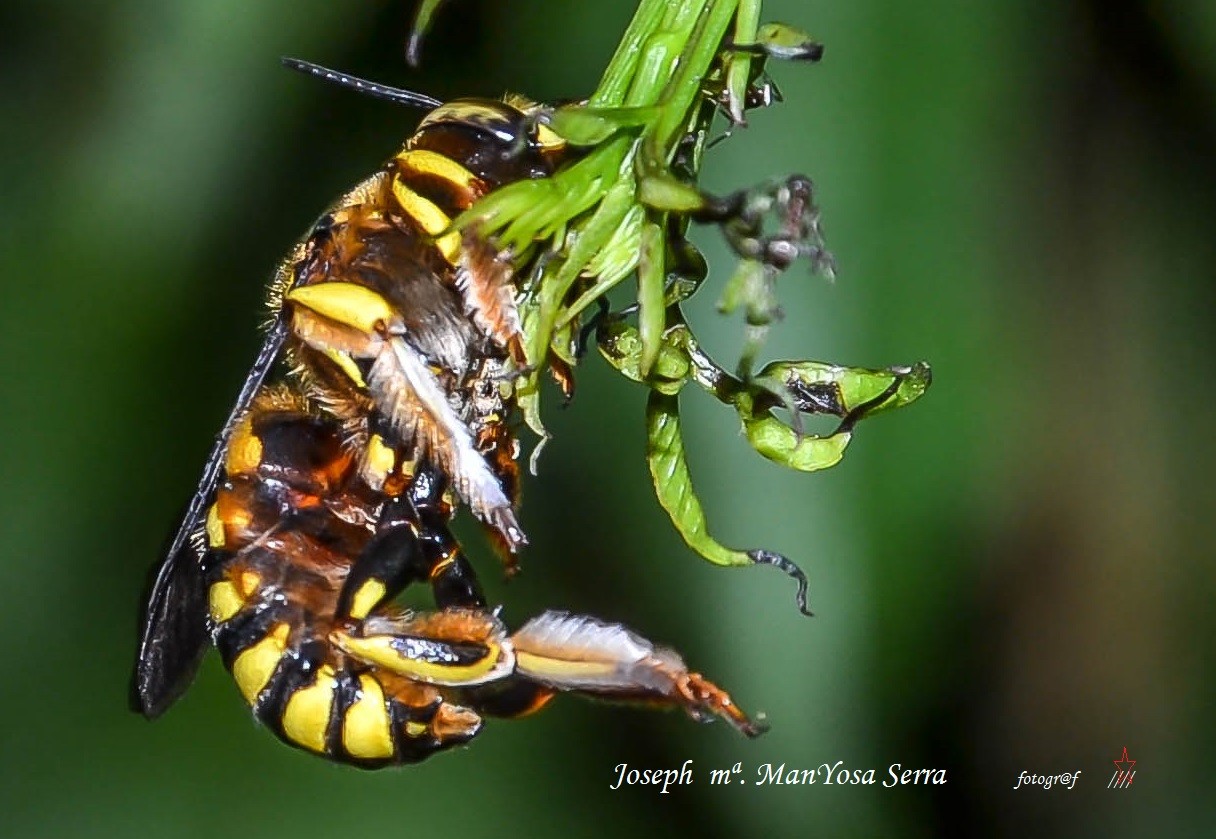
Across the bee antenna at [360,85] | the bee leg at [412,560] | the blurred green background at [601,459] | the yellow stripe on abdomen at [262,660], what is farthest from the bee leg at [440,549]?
the blurred green background at [601,459]

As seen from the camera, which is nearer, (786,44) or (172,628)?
(786,44)

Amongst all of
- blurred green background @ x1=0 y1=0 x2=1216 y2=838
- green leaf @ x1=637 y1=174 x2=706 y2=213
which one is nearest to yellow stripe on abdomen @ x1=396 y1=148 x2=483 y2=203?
green leaf @ x1=637 y1=174 x2=706 y2=213

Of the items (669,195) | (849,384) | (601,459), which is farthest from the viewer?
(601,459)

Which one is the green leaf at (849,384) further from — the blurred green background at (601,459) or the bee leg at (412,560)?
the blurred green background at (601,459)

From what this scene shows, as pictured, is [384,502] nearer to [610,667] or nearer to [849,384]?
[610,667]

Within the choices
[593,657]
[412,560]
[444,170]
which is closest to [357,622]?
[412,560]

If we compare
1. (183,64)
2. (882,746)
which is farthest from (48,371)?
(882,746)
